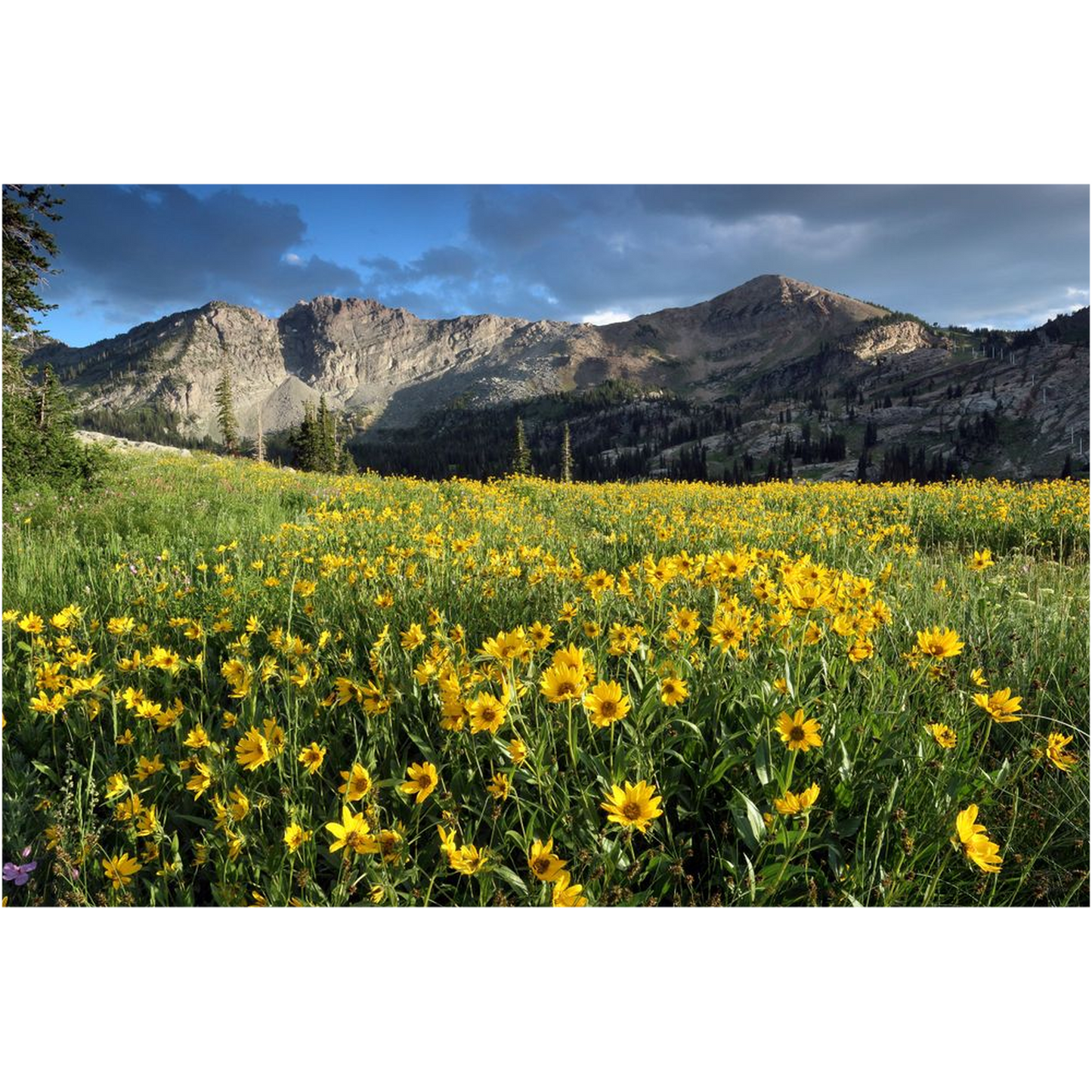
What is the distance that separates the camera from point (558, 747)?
2215 mm

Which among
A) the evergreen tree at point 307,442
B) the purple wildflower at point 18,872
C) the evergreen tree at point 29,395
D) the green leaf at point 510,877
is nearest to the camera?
the green leaf at point 510,877

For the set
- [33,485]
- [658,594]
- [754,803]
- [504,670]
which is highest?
[33,485]

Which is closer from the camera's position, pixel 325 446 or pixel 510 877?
pixel 510 877

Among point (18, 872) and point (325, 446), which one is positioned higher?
point (325, 446)

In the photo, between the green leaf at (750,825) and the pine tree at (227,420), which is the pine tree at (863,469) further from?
the green leaf at (750,825)

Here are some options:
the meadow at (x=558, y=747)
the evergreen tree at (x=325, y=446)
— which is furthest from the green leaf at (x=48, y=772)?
the evergreen tree at (x=325, y=446)

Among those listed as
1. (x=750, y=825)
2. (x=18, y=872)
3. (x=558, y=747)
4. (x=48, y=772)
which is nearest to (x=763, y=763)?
(x=750, y=825)

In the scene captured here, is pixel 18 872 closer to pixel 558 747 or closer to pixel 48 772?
pixel 48 772

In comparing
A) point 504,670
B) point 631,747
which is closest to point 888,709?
point 631,747

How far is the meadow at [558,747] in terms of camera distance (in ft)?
5.68

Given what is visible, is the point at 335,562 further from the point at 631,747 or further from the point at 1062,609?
the point at 1062,609

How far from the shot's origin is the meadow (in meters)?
1.73
